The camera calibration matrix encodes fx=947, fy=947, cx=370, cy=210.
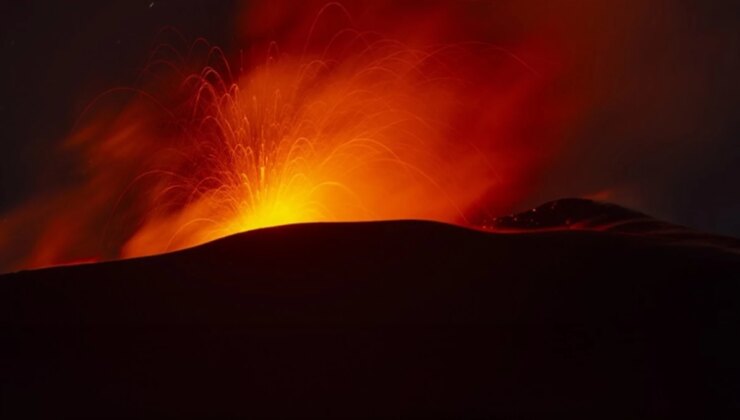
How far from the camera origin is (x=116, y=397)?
11.8 feet

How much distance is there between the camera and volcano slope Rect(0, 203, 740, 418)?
3.53 m

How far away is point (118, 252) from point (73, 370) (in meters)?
7.73

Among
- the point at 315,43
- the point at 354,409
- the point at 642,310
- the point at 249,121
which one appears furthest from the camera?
the point at 315,43

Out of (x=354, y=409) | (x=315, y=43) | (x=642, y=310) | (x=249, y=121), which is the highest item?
(x=315, y=43)

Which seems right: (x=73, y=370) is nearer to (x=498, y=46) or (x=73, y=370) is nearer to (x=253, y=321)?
(x=253, y=321)

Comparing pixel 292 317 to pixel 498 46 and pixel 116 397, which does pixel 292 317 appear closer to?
pixel 116 397

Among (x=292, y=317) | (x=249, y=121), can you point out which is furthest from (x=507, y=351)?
(x=249, y=121)

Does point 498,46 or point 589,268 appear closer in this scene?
point 589,268

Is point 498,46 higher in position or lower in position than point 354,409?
higher

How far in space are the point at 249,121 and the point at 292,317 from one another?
7.23m

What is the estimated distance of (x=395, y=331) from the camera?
371 cm

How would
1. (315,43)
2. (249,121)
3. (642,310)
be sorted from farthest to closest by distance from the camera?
(315,43) < (249,121) < (642,310)

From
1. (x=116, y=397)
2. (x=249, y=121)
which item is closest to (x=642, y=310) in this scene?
(x=116, y=397)

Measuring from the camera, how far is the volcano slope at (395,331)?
353 cm
